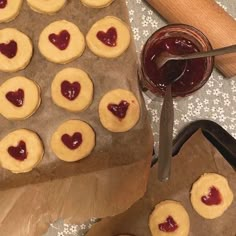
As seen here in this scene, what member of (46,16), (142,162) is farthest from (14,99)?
(142,162)

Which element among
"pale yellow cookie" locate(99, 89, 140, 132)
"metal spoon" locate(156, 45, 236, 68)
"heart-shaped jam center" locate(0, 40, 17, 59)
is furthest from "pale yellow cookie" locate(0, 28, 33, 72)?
"metal spoon" locate(156, 45, 236, 68)

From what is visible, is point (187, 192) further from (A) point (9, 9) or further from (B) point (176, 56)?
(A) point (9, 9)

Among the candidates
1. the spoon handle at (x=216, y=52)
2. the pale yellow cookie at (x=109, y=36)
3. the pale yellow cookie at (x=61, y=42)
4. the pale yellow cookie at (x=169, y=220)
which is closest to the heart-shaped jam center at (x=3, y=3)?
the pale yellow cookie at (x=61, y=42)

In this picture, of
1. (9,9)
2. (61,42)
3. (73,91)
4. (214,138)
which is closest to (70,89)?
(73,91)

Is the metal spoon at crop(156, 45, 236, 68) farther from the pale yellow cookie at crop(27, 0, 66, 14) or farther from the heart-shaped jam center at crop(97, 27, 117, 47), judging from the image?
the pale yellow cookie at crop(27, 0, 66, 14)

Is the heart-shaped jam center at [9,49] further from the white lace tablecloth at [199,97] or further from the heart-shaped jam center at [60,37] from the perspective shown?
the white lace tablecloth at [199,97]
